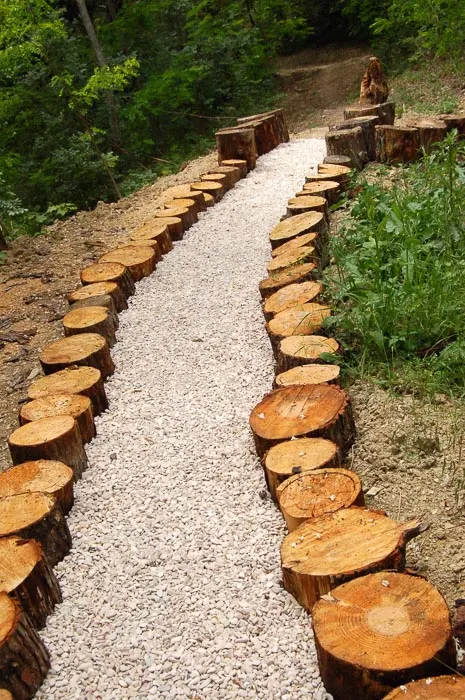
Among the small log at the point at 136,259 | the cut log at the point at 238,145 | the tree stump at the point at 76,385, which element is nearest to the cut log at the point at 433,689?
the tree stump at the point at 76,385

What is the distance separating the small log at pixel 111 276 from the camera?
16.0 ft

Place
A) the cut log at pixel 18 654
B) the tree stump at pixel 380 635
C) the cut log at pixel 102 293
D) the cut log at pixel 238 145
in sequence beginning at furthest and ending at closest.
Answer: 1. the cut log at pixel 238 145
2. the cut log at pixel 102 293
3. the cut log at pixel 18 654
4. the tree stump at pixel 380 635

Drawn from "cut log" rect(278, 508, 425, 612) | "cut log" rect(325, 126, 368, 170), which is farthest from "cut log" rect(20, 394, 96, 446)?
"cut log" rect(325, 126, 368, 170)

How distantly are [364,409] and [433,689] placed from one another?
1.61 meters

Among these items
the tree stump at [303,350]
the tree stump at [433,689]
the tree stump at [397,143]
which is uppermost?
the tree stump at [397,143]

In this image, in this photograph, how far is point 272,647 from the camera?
6.99 feet

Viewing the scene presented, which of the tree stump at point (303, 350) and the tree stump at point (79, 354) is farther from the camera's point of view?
the tree stump at point (79, 354)

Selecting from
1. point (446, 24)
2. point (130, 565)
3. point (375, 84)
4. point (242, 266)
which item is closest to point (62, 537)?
point (130, 565)

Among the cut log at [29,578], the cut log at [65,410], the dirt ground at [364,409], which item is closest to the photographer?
the cut log at [29,578]

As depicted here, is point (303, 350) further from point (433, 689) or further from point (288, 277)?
point (433, 689)

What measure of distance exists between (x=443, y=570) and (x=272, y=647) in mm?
609

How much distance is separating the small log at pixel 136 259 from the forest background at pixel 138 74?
2533 mm

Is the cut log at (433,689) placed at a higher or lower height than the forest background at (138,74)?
lower

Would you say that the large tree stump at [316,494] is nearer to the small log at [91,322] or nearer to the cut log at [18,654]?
the cut log at [18,654]
